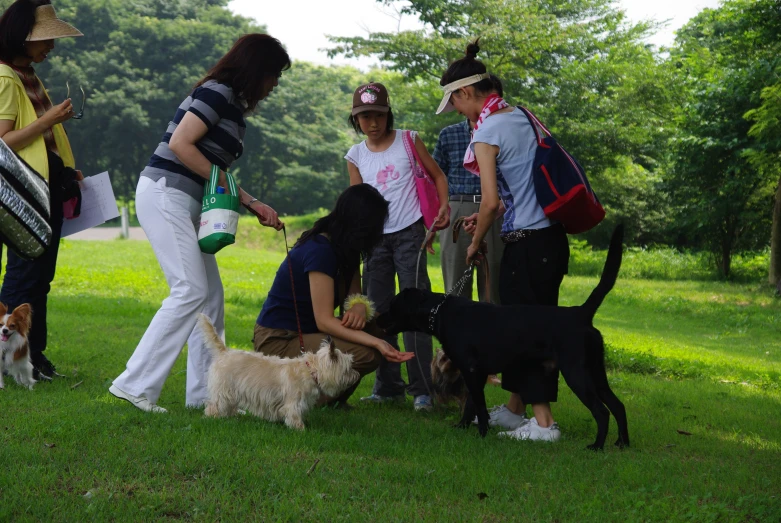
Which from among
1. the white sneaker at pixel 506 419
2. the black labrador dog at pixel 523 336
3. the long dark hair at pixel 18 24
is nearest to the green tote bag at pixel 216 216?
the black labrador dog at pixel 523 336

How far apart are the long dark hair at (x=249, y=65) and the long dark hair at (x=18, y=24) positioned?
1.22 metres

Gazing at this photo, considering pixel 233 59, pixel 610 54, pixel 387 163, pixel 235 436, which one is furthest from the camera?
pixel 610 54

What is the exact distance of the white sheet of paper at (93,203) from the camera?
17.6ft

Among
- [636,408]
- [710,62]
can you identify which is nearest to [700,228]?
[710,62]

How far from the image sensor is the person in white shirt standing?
543 centimetres

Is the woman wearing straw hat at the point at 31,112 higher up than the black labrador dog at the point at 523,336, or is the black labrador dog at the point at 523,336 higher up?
the woman wearing straw hat at the point at 31,112

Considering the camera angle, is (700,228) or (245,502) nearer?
(245,502)

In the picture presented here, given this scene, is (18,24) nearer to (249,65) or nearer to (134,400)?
(249,65)

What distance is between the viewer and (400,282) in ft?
18.2

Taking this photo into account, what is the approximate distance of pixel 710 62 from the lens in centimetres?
2573

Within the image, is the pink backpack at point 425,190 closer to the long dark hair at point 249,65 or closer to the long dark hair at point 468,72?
the long dark hair at point 468,72

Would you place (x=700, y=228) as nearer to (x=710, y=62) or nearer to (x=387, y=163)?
(x=710, y=62)

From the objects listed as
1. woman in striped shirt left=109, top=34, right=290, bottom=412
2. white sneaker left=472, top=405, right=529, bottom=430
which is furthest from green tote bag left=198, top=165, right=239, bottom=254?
white sneaker left=472, top=405, right=529, bottom=430

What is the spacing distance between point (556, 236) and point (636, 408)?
6.65 feet
